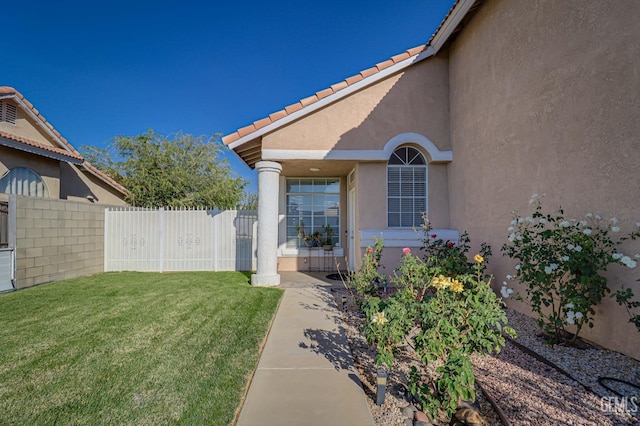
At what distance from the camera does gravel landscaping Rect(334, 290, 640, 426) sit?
2.71m

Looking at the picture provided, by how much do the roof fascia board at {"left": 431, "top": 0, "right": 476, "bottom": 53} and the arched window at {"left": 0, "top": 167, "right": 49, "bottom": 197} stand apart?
13594 mm

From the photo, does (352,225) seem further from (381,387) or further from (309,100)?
(381,387)

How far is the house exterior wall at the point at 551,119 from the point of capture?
3793mm

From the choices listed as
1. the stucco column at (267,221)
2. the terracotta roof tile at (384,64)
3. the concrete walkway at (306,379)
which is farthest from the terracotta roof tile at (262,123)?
the concrete walkway at (306,379)

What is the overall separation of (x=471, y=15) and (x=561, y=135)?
4.30 metres

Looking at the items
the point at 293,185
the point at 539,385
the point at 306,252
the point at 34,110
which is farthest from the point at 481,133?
the point at 34,110

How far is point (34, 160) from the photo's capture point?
10289 mm

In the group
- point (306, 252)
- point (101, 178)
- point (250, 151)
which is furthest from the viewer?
point (101, 178)

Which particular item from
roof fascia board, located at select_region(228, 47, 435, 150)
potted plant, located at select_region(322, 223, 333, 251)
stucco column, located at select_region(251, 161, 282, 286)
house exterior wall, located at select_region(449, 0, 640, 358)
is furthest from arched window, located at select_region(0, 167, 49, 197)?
house exterior wall, located at select_region(449, 0, 640, 358)

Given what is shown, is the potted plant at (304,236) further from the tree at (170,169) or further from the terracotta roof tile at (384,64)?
the tree at (170,169)

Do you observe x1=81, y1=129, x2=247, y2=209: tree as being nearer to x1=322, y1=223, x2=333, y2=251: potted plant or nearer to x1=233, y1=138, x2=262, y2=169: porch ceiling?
x1=233, y1=138, x2=262, y2=169: porch ceiling

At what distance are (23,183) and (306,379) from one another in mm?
12212

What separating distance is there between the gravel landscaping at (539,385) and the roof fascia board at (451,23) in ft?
22.6

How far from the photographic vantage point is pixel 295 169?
9586 mm
